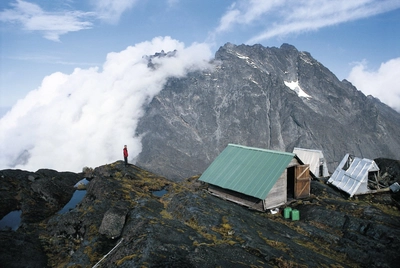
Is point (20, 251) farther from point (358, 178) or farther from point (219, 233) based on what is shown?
point (358, 178)

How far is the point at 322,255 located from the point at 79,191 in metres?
23.5

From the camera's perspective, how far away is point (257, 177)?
91.3 feet

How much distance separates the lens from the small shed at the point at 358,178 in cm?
3591

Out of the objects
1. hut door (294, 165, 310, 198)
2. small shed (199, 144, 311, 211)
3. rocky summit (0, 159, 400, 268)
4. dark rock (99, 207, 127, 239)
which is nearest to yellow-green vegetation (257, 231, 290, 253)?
rocky summit (0, 159, 400, 268)

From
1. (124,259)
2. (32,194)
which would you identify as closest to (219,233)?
(124,259)

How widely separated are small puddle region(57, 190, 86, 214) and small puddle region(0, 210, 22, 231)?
311 cm

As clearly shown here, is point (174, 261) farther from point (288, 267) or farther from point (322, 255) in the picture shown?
point (322, 255)

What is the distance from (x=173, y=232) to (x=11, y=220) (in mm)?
14291

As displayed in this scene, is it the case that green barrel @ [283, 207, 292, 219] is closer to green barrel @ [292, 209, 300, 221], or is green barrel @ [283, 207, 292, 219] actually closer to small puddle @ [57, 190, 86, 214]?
green barrel @ [292, 209, 300, 221]

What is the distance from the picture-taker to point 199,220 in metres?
19.0

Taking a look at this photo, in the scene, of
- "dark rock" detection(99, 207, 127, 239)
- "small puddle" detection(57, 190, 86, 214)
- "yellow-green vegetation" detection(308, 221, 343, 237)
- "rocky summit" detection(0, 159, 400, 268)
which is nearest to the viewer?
"rocky summit" detection(0, 159, 400, 268)

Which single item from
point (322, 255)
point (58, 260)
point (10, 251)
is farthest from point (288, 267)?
point (10, 251)

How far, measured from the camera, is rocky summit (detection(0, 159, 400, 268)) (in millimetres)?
13859

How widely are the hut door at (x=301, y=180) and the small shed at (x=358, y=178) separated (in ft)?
28.6
